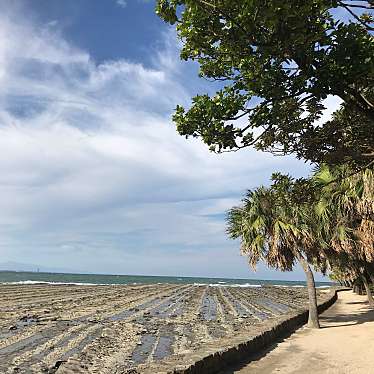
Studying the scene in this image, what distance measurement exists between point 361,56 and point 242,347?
825 centimetres

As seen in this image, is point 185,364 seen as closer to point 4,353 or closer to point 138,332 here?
point 4,353

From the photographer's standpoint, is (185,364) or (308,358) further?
(308,358)

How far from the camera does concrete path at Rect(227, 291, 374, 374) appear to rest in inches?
408

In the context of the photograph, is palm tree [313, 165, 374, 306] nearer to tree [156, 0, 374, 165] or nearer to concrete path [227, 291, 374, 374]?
concrete path [227, 291, 374, 374]

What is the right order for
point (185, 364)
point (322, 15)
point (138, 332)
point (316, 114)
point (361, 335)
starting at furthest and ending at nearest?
point (138, 332) < point (361, 335) < point (185, 364) < point (316, 114) < point (322, 15)

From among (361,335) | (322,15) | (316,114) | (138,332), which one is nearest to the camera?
(322,15)

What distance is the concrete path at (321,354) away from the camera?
34.0 ft

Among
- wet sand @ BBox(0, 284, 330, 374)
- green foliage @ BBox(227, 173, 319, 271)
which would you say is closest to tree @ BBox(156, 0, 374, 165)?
wet sand @ BBox(0, 284, 330, 374)

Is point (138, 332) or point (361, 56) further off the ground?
point (361, 56)

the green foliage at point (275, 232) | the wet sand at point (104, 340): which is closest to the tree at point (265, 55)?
the wet sand at point (104, 340)

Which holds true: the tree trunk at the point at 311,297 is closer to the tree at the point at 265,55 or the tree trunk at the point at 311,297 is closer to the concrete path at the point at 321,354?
the concrete path at the point at 321,354

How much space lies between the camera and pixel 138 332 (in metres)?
19.8

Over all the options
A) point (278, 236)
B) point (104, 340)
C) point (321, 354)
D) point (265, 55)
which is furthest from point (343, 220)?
point (265, 55)

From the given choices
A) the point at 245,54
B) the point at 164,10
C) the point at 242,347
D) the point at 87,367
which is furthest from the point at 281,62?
the point at 87,367
